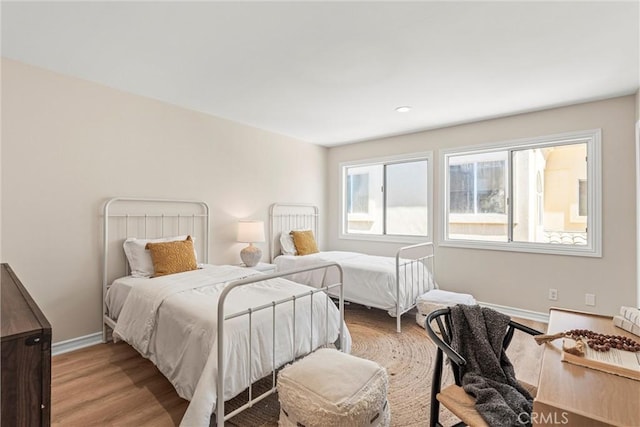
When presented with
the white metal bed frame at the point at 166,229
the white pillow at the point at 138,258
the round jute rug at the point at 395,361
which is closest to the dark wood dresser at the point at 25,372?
the white metal bed frame at the point at 166,229

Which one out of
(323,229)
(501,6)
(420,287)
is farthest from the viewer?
(323,229)

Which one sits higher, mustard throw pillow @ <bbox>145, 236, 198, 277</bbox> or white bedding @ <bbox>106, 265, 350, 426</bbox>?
mustard throw pillow @ <bbox>145, 236, 198, 277</bbox>

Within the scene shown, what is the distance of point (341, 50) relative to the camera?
223cm

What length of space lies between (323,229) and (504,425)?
4.48 metres

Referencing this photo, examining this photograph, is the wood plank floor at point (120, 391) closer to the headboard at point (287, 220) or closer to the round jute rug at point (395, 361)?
the round jute rug at point (395, 361)

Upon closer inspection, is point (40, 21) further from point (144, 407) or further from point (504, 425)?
point (504, 425)

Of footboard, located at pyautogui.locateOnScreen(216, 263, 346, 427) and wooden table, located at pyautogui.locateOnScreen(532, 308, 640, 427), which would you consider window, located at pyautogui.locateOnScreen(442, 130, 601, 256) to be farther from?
wooden table, located at pyautogui.locateOnScreen(532, 308, 640, 427)

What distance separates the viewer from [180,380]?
72.7 inches

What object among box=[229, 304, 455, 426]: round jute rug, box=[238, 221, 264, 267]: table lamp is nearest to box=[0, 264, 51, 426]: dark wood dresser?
box=[229, 304, 455, 426]: round jute rug

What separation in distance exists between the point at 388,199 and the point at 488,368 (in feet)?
12.3

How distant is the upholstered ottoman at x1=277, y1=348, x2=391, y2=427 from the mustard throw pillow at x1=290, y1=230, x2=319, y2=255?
9.33 feet

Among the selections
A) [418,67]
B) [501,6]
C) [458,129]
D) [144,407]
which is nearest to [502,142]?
[458,129]

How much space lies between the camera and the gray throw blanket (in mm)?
1135

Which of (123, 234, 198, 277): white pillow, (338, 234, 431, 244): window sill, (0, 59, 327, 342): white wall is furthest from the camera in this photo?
(338, 234, 431, 244): window sill
